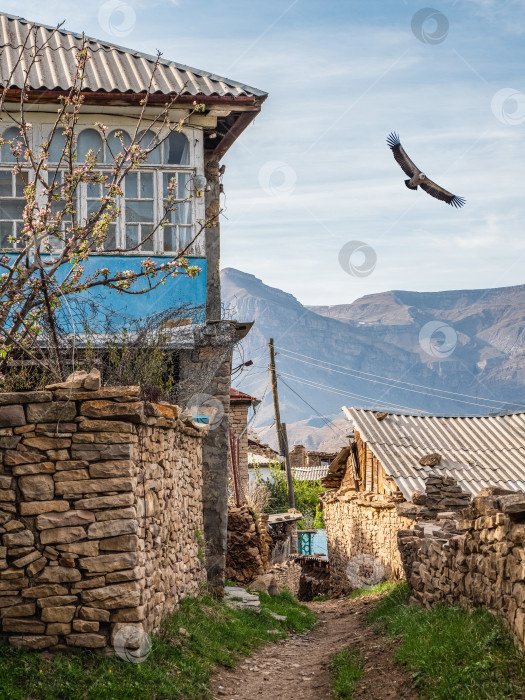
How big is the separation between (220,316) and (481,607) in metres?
5.98

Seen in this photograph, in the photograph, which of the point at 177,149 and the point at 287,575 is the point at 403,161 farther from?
the point at 287,575

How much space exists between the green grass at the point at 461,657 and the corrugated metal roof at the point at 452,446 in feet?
28.1

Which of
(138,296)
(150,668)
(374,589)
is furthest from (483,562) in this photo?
(374,589)

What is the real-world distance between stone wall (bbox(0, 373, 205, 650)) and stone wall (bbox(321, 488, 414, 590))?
9.17 metres

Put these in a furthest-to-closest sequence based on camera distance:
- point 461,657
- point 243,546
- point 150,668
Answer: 1. point 243,546
2. point 150,668
3. point 461,657

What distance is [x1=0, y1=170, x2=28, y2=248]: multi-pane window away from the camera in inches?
436

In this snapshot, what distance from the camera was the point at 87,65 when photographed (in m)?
12.2

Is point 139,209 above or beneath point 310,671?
above

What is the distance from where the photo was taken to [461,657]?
6539 mm

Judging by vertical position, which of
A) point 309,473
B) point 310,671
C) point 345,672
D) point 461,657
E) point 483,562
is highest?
point 483,562

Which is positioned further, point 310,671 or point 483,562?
point 310,671

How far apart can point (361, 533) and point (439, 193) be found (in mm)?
9379

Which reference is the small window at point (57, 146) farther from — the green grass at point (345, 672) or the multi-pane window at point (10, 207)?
the green grass at point (345, 672)

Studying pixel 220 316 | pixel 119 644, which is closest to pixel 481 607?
pixel 119 644
